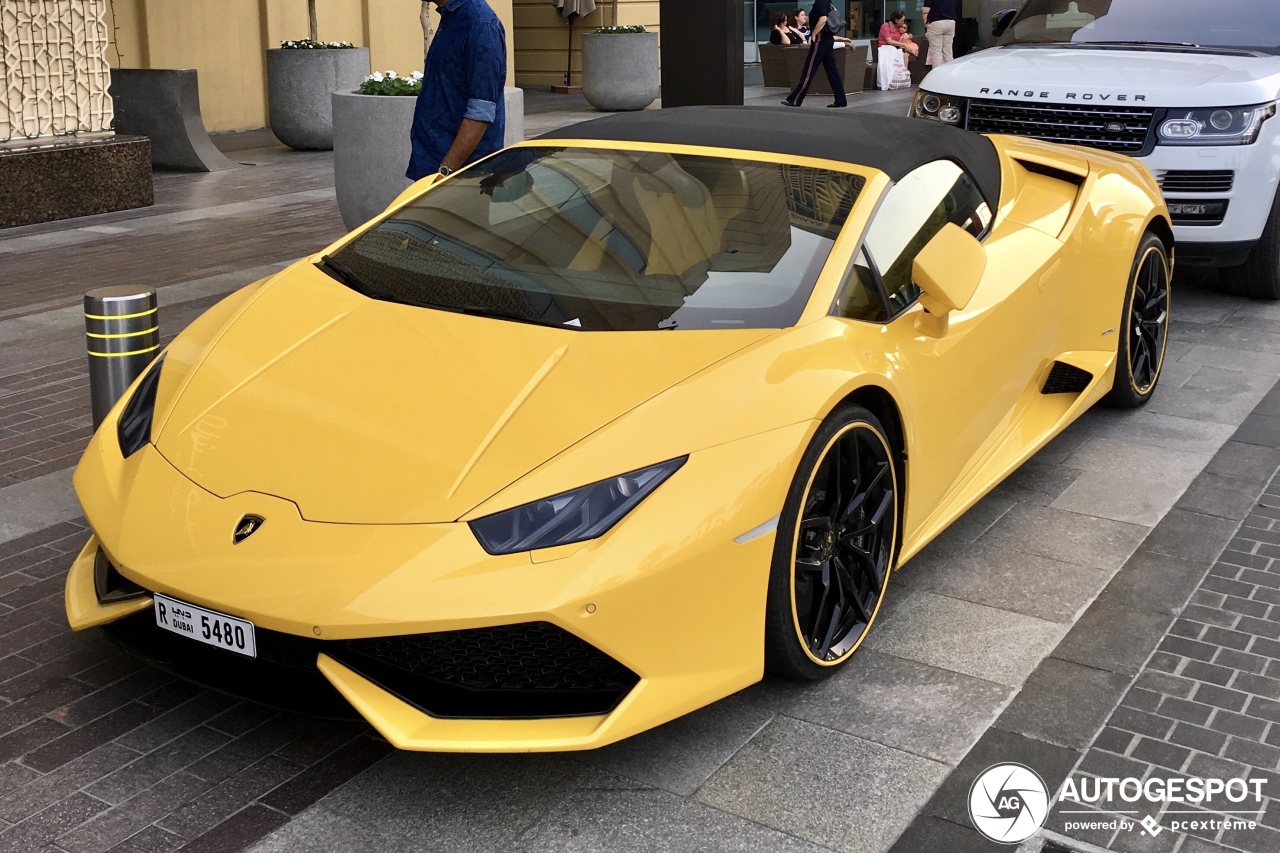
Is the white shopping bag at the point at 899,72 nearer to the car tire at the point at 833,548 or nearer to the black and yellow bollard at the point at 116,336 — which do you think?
the black and yellow bollard at the point at 116,336

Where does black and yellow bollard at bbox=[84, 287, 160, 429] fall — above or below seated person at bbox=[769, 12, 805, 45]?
below

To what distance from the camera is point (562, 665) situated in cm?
295

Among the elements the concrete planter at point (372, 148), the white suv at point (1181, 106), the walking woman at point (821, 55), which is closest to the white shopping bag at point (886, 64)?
the walking woman at point (821, 55)

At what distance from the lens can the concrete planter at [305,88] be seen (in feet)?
49.3

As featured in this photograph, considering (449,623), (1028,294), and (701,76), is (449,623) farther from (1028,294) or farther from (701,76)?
(701,76)

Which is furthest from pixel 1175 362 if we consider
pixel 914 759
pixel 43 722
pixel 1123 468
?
pixel 43 722

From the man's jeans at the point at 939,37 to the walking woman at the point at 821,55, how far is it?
201 cm

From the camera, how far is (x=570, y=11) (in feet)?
75.9

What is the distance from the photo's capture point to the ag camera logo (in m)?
2.98

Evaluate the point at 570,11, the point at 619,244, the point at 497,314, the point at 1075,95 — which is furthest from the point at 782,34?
the point at 497,314

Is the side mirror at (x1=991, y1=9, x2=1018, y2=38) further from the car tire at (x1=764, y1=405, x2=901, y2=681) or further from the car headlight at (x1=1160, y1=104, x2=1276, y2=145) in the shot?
the car tire at (x1=764, y1=405, x2=901, y2=681)

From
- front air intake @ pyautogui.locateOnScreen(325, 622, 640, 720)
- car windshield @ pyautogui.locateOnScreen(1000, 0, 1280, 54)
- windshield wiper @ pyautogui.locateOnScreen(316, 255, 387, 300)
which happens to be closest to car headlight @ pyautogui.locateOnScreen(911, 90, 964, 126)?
car windshield @ pyautogui.locateOnScreen(1000, 0, 1280, 54)

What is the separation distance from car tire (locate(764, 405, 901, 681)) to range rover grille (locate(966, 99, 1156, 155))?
14.2ft

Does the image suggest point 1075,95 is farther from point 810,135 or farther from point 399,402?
point 399,402
